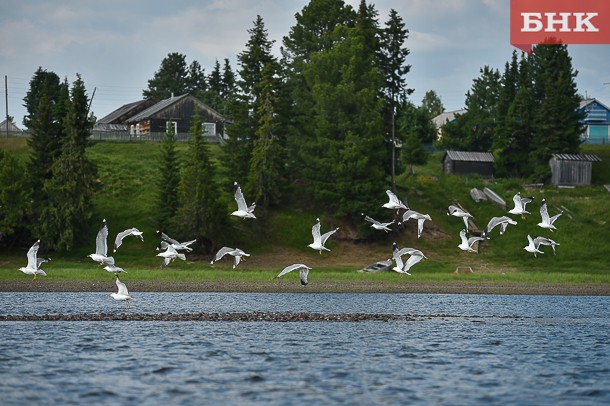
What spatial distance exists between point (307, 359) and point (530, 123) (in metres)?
82.3

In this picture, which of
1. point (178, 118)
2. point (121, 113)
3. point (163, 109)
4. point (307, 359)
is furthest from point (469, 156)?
point (307, 359)

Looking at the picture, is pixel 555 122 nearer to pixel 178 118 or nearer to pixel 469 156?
pixel 469 156

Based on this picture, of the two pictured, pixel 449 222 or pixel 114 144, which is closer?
pixel 449 222

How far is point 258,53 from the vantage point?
88750mm

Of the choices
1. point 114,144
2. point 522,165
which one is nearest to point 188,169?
point 114,144

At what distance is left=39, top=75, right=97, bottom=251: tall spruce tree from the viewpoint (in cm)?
7431

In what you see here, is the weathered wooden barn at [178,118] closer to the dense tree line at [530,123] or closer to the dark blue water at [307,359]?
the dense tree line at [530,123]

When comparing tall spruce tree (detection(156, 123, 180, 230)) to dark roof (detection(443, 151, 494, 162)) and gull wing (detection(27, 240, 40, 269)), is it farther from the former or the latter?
dark roof (detection(443, 151, 494, 162))

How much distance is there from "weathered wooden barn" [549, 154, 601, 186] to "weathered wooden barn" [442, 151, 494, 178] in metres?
8.31

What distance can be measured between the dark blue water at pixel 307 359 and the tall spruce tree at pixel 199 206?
1071 inches

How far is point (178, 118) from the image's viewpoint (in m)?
127

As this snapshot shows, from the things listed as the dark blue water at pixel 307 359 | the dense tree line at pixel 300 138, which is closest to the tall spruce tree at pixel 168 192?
the dense tree line at pixel 300 138

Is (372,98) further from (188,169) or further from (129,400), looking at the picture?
(129,400)

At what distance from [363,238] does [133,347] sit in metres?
50.7
